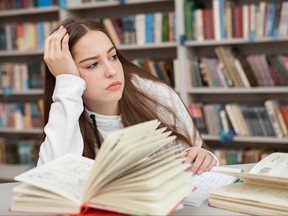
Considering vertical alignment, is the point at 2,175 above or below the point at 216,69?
below

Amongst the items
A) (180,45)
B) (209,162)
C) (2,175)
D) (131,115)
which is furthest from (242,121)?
(2,175)

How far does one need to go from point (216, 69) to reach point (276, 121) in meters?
0.55

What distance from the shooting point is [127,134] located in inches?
33.3

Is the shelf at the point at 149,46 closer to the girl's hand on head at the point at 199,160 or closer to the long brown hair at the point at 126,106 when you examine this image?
the long brown hair at the point at 126,106

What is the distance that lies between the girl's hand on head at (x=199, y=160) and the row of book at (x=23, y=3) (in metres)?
2.89

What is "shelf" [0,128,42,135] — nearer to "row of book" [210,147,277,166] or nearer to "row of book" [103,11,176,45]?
"row of book" [103,11,176,45]

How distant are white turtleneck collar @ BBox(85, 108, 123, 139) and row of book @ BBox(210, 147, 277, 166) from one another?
5.62 ft

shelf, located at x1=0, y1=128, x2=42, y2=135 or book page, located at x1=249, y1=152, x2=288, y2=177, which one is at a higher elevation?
book page, located at x1=249, y1=152, x2=288, y2=177

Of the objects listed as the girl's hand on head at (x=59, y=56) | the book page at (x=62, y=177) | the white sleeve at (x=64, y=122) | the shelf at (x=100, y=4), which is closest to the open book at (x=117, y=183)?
the book page at (x=62, y=177)

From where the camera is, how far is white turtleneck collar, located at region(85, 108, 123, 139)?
1598 millimetres

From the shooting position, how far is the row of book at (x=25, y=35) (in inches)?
151

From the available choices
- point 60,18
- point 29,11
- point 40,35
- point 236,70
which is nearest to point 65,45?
point 236,70

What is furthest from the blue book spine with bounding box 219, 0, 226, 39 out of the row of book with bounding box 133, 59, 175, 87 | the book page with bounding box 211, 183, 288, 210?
the book page with bounding box 211, 183, 288, 210

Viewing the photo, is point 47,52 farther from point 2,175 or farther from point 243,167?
point 2,175
